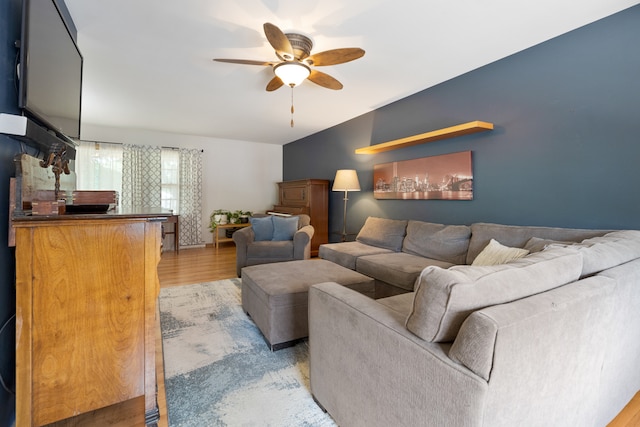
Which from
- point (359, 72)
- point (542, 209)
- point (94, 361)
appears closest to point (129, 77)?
point (359, 72)

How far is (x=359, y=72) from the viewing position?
116 inches

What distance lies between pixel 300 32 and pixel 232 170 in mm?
4681

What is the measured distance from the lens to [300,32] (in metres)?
2.22

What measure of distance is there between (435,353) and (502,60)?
117 inches

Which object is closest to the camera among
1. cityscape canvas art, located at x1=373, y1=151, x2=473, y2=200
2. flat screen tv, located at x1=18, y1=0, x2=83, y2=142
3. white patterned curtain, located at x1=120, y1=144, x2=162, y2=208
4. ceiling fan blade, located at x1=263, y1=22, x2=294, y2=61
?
flat screen tv, located at x1=18, y1=0, x2=83, y2=142

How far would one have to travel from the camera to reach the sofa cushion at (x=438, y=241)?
9.04 feet

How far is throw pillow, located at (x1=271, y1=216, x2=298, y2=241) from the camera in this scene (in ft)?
13.4

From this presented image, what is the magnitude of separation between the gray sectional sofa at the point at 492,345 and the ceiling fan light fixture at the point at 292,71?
1721mm

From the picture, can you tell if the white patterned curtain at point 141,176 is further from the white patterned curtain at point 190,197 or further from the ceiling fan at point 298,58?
the ceiling fan at point 298,58

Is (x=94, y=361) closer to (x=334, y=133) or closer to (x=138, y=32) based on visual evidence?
(x=138, y=32)

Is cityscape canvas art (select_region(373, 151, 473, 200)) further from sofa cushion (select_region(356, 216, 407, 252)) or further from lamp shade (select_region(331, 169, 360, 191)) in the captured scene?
sofa cushion (select_region(356, 216, 407, 252))

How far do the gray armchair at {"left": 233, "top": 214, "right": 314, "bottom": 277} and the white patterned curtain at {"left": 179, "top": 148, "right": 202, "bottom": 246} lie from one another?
2631mm

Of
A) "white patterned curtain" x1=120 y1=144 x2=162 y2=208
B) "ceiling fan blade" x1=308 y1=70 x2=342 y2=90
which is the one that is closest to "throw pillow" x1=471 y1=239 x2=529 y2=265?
"ceiling fan blade" x1=308 y1=70 x2=342 y2=90

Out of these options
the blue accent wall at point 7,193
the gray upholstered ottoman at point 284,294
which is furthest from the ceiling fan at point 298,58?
the gray upholstered ottoman at point 284,294
